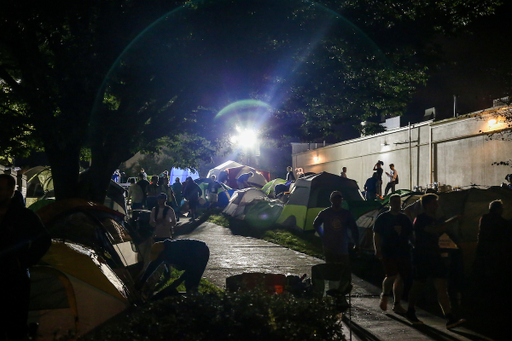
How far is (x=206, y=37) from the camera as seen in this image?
32.5 ft

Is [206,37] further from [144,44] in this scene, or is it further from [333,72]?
[333,72]

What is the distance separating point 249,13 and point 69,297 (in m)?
6.38

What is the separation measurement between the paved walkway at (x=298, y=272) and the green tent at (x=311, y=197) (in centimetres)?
187

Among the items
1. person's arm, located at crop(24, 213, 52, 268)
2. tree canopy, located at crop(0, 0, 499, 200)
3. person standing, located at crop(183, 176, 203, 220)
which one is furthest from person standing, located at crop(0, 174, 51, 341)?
person standing, located at crop(183, 176, 203, 220)

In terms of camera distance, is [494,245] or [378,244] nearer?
[378,244]

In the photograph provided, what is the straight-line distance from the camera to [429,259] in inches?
260

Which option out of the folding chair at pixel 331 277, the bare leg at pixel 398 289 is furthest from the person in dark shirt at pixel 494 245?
the folding chair at pixel 331 277

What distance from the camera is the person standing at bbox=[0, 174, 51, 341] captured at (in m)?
4.05

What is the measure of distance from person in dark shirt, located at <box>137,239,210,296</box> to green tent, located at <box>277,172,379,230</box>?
9.54 m

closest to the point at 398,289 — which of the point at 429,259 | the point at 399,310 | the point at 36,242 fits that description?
the point at 399,310

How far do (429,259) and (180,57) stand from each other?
245 inches

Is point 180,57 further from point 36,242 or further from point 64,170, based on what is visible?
point 36,242

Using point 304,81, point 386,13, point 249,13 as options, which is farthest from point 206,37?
point 386,13

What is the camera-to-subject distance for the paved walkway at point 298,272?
612cm
